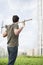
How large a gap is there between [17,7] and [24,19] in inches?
6.0

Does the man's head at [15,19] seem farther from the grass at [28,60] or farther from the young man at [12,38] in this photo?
the grass at [28,60]

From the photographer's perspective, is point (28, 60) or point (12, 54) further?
point (28, 60)

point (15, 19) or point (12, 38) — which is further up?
point (15, 19)

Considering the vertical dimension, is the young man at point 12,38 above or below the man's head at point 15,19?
below

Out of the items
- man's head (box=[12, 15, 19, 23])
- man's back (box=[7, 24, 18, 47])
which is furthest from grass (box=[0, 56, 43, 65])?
man's head (box=[12, 15, 19, 23])

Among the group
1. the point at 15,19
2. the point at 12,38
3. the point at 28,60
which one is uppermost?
the point at 15,19

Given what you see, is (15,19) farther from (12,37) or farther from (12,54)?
(12,54)

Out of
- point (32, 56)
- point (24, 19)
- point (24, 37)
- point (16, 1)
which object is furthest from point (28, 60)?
point (16, 1)

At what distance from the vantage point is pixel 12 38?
2.40 m

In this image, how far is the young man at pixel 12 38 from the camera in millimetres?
2387

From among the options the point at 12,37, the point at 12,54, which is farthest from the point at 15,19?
the point at 12,54

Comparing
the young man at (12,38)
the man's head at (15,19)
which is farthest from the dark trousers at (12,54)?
the man's head at (15,19)

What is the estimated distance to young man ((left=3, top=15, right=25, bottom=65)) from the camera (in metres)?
2.39

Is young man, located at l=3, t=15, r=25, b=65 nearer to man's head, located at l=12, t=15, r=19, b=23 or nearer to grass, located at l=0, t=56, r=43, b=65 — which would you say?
man's head, located at l=12, t=15, r=19, b=23
